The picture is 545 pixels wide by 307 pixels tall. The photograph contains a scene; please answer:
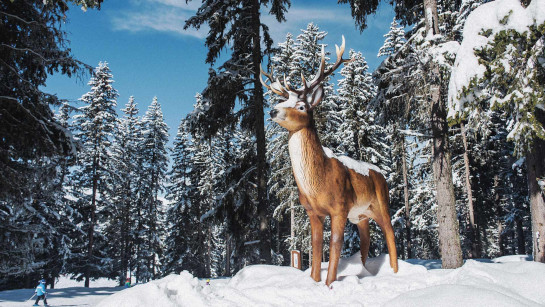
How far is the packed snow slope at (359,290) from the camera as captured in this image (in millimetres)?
3117

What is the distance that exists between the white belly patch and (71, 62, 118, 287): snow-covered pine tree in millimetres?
22011

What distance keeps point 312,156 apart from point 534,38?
14.0 ft

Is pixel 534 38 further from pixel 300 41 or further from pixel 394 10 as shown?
pixel 300 41

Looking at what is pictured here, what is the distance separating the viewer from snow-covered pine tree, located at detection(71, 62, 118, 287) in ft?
78.5

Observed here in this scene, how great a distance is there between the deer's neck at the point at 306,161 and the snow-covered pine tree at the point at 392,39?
616 inches

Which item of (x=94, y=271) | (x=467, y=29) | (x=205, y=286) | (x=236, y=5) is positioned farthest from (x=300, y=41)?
(x=94, y=271)

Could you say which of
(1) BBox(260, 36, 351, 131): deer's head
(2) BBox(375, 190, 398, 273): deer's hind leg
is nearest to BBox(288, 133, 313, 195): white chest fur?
(1) BBox(260, 36, 351, 131): deer's head

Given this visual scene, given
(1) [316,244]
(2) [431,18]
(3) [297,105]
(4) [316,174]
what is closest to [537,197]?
(2) [431,18]

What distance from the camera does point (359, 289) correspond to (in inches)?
171

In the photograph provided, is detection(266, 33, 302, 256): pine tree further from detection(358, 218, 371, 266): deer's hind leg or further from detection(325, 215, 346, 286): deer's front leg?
detection(325, 215, 346, 286): deer's front leg

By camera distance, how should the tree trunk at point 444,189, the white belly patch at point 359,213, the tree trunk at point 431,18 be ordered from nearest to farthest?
1. the white belly patch at point 359,213
2. the tree trunk at point 444,189
3. the tree trunk at point 431,18

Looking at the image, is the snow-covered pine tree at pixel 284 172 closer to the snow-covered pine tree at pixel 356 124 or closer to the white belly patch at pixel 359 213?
the snow-covered pine tree at pixel 356 124

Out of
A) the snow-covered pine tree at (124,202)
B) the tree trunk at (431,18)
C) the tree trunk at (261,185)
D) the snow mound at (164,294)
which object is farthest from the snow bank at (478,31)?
the snow-covered pine tree at (124,202)

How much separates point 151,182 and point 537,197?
27392 millimetres
